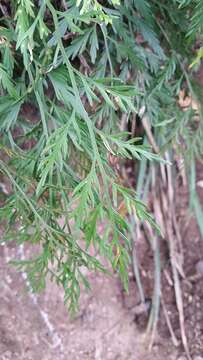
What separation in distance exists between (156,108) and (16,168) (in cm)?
40

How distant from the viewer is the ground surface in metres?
1.54

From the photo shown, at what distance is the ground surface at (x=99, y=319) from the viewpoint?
1.54 metres

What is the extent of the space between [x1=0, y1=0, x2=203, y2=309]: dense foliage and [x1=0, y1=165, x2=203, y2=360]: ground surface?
0.31 m

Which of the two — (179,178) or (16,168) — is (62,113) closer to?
(16,168)

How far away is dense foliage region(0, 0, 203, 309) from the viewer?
1037 mm

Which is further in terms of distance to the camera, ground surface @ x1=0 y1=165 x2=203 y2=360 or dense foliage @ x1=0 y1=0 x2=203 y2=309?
ground surface @ x1=0 y1=165 x2=203 y2=360

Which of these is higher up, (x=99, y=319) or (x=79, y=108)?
(x=79, y=108)

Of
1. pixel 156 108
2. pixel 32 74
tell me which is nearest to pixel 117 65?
pixel 156 108

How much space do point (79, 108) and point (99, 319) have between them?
835 mm

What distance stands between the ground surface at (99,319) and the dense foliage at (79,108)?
1.01ft

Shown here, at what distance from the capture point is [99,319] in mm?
1691

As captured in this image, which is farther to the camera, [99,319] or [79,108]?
[99,319]

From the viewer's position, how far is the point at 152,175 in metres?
1.75

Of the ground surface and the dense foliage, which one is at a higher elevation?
the dense foliage
